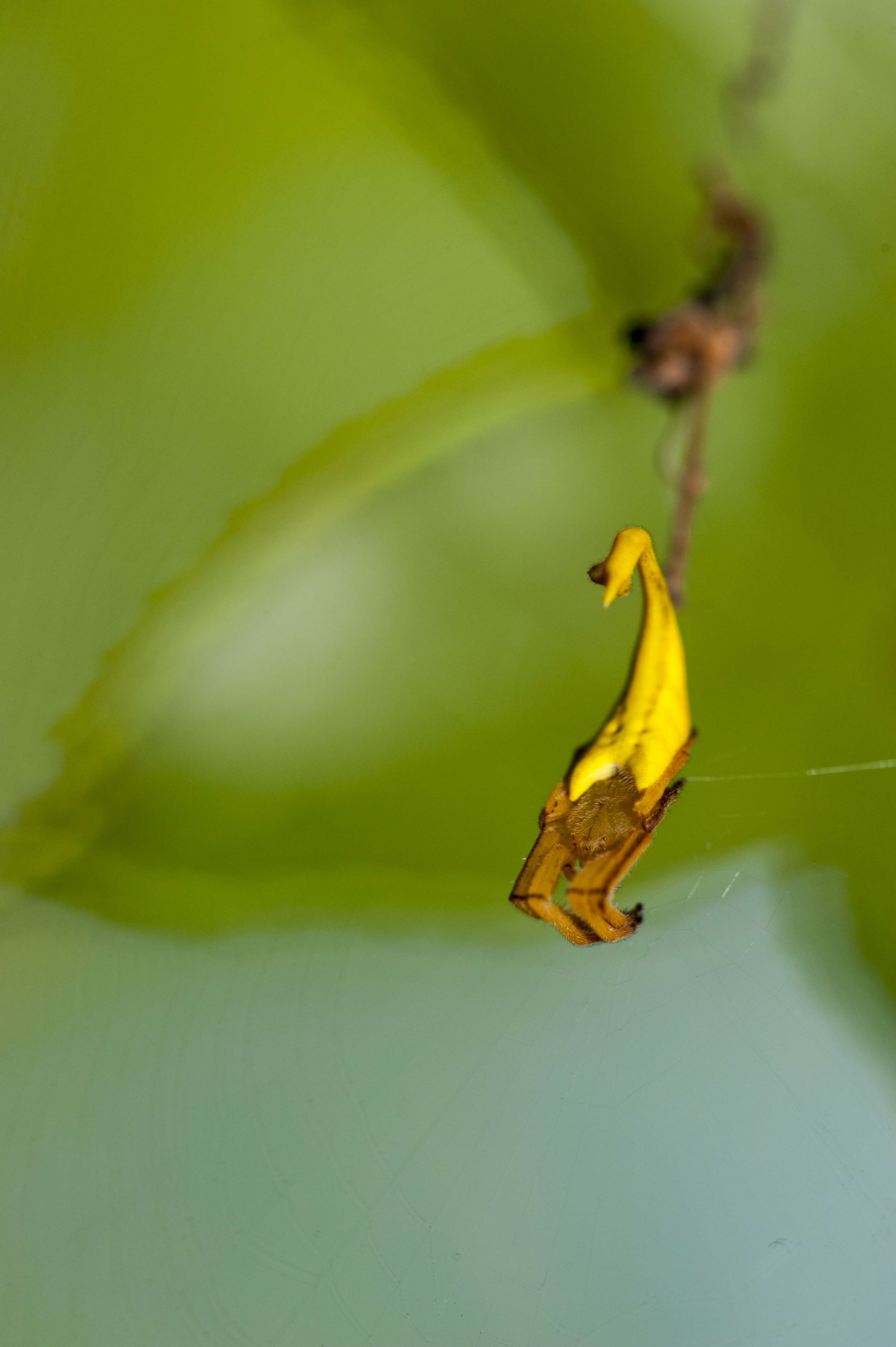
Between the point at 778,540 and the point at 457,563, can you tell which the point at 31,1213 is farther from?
the point at 778,540

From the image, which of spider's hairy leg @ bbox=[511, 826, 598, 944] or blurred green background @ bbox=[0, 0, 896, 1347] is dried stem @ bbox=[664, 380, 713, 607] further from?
spider's hairy leg @ bbox=[511, 826, 598, 944]

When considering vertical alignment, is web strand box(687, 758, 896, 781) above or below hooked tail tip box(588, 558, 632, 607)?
below

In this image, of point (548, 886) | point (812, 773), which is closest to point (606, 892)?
point (548, 886)

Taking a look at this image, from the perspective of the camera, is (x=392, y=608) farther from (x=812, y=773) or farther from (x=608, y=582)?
(x=812, y=773)

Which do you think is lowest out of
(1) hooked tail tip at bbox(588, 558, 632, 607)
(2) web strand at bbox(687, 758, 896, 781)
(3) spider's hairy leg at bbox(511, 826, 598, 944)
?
(2) web strand at bbox(687, 758, 896, 781)

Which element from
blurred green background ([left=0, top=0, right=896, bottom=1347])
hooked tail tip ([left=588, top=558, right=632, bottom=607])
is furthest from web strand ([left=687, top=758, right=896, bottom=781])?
hooked tail tip ([left=588, top=558, right=632, bottom=607])

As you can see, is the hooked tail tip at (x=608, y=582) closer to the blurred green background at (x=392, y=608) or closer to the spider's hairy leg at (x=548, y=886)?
the blurred green background at (x=392, y=608)

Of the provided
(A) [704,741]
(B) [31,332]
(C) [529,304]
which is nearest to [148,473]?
(B) [31,332]

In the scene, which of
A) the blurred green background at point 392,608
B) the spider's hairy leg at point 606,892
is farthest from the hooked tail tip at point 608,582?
the spider's hairy leg at point 606,892
